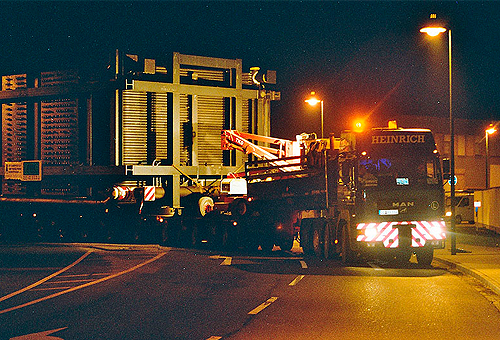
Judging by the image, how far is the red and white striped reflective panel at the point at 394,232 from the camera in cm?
1970

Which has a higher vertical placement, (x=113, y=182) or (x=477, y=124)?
(x=477, y=124)

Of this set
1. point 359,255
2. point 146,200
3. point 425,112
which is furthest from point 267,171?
point 425,112

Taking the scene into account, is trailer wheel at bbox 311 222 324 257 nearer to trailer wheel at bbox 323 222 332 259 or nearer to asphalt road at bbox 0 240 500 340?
trailer wheel at bbox 323 222 332 259

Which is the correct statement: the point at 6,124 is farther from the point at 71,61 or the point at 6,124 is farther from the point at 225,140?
the point at 225,140

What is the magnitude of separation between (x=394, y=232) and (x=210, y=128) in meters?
11.1

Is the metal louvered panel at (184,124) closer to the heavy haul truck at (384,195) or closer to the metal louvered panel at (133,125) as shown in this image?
the metal louvered panel at (133,125)

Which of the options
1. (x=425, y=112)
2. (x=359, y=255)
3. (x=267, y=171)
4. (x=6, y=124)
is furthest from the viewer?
(x=425, y=112)

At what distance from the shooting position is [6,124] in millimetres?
31641

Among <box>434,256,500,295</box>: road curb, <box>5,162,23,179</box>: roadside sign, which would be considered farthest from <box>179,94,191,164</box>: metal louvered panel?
<box>434,256,500,295</box>: road curb

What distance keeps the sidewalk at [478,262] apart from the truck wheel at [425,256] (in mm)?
478

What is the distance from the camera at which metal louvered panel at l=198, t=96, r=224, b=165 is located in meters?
29.0

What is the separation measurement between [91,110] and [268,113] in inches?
255

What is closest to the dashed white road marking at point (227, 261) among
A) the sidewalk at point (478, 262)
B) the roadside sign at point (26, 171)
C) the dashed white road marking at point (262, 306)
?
the sidewalk at point (478, 262)

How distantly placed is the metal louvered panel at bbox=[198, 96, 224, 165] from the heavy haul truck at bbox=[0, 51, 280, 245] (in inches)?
1.4
